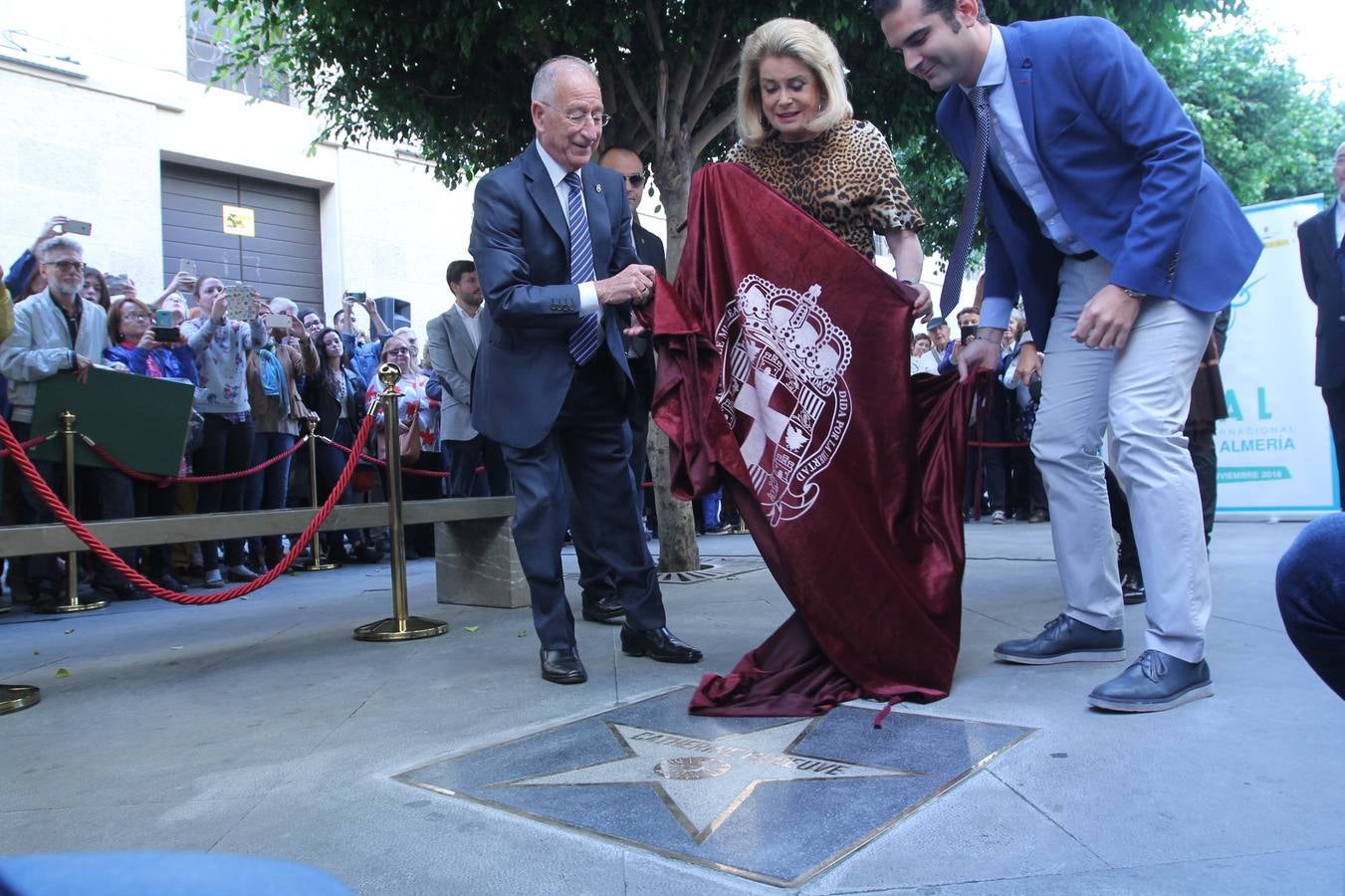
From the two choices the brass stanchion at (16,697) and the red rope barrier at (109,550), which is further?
the red rope barrier at (109,550)

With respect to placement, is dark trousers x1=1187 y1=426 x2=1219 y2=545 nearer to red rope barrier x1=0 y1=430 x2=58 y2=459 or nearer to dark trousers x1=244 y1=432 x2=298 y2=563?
red rope barrier x1=0 y1=430 x2=58 y2=459

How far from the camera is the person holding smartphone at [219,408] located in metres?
7.51

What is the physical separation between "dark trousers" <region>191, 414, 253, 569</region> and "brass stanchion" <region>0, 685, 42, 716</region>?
3733mm

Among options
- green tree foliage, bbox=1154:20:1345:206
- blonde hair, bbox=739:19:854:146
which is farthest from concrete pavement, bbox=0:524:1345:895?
green tree foliage, bbox=1154:20:1345:206

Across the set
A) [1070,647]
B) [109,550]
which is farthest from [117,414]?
[1070,647]

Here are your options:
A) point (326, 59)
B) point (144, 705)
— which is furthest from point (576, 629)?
point (326, 59)

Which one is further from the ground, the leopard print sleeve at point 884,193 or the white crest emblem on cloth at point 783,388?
the leopard print sleeve at point 884,193

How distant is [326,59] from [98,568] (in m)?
3.77

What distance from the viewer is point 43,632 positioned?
5.50 meters

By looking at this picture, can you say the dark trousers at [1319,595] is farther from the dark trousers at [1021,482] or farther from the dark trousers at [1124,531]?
the dark trousers at [1021,482]

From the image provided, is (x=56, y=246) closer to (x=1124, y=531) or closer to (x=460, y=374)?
(x=460, y=374)

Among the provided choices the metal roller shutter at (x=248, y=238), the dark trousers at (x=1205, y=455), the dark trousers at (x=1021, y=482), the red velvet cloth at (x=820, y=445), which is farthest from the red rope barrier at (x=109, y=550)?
the metal roller shutter at (x=248, y=238)

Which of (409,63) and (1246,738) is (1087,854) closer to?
(1246,738)

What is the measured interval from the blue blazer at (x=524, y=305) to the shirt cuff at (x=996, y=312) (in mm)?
1295
